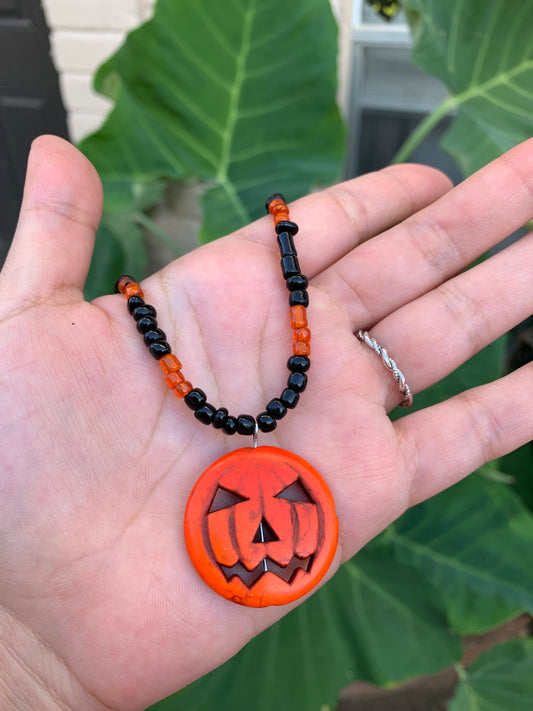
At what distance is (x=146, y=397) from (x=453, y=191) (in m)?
0.70

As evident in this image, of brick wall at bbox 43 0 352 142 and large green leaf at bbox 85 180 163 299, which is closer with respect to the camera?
large green leaf at bbox 85 180 163 299

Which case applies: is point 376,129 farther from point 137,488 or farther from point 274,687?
point 274,687

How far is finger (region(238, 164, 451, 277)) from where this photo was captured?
1.11m

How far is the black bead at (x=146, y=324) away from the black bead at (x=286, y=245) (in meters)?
0.27

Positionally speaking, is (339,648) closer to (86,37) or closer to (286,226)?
(286,226)

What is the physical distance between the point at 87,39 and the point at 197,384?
1.78 m

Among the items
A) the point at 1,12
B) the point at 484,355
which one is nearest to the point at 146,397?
the point at 484,355

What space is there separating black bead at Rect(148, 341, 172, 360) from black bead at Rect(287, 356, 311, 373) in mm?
213

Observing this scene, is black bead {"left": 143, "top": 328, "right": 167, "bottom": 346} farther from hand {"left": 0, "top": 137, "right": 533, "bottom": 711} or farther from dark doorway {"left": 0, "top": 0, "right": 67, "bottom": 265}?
dark doorway {"left": 0, "top": 0, "right": 67, "bottom": 265}

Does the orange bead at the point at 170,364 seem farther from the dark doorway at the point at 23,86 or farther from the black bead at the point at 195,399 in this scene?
the dark doorway at the point at 23,86

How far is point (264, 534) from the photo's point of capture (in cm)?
89

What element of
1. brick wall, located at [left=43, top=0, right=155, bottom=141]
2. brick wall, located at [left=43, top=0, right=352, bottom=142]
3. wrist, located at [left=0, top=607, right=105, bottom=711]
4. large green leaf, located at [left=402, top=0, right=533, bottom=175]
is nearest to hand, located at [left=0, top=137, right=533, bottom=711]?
wrist, located at [left=0, top=607, right=105, bottom=711]

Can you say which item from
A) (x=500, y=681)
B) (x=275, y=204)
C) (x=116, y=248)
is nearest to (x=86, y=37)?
(x=116, y=248)

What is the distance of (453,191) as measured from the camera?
109cm
